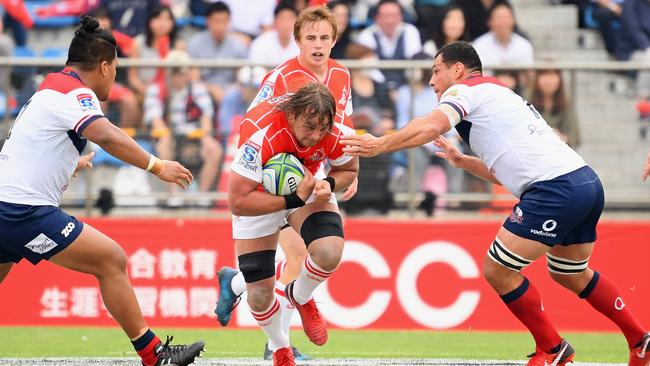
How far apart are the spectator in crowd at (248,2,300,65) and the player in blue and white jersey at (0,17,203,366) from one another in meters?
7.51

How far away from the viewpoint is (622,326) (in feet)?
30.9

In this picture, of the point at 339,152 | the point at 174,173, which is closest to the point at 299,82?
the point at 339,152

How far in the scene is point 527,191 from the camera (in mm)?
9133

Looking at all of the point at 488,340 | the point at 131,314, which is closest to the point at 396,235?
the point at 488,340

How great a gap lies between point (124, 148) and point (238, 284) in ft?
8.60

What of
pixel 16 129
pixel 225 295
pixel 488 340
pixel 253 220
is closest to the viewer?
pixel 16 129

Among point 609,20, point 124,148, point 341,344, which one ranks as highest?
point 124,148

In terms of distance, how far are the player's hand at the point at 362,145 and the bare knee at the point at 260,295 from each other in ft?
4.64

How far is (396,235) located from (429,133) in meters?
5.92

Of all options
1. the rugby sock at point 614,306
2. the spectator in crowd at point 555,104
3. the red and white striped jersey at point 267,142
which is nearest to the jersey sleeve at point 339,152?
the red and white striped jersey at point 267,142

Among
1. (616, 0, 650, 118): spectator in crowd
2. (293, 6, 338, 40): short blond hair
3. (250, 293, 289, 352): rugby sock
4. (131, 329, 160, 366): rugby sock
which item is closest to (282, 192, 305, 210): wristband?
(250, 293, 289, 352): rugby sock

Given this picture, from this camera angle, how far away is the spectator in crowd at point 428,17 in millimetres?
16812

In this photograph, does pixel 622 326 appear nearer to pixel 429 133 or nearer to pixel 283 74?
pixel 429 133

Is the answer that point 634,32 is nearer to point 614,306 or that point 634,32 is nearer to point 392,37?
point 392,37
